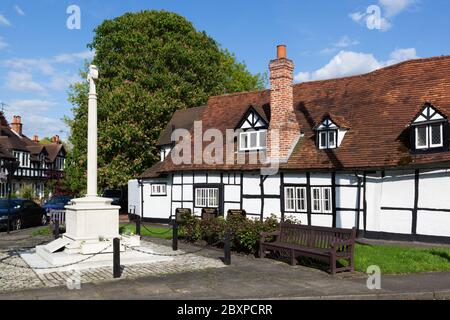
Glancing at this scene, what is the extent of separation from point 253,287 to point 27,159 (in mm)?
47674

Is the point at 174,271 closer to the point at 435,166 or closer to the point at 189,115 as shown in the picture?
the point at 435,166

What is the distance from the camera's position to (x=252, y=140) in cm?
2145

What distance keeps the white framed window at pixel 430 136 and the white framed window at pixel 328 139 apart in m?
3.56

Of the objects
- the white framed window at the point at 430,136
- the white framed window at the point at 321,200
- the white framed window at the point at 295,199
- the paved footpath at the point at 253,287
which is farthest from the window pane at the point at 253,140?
the paved footpath at the point at 253,287

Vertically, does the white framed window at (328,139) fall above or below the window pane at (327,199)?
above

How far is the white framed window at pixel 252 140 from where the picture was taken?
2095 centimetres

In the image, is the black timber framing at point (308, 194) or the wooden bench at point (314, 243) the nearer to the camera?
the wooden bench at point (314, 243)

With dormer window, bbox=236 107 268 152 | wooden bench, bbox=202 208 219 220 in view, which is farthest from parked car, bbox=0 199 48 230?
dormer window, bbox=236 107 268 152

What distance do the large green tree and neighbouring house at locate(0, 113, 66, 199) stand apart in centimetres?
1616

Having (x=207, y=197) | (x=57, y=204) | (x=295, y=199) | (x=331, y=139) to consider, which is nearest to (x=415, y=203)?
(x=331, y=139)

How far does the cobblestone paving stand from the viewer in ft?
32.4

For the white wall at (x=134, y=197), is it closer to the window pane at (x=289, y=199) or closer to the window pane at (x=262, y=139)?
the window pane at (x=262, y=139)

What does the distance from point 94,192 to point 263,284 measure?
642cm

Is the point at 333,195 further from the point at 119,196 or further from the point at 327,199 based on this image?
the point at 119,196
